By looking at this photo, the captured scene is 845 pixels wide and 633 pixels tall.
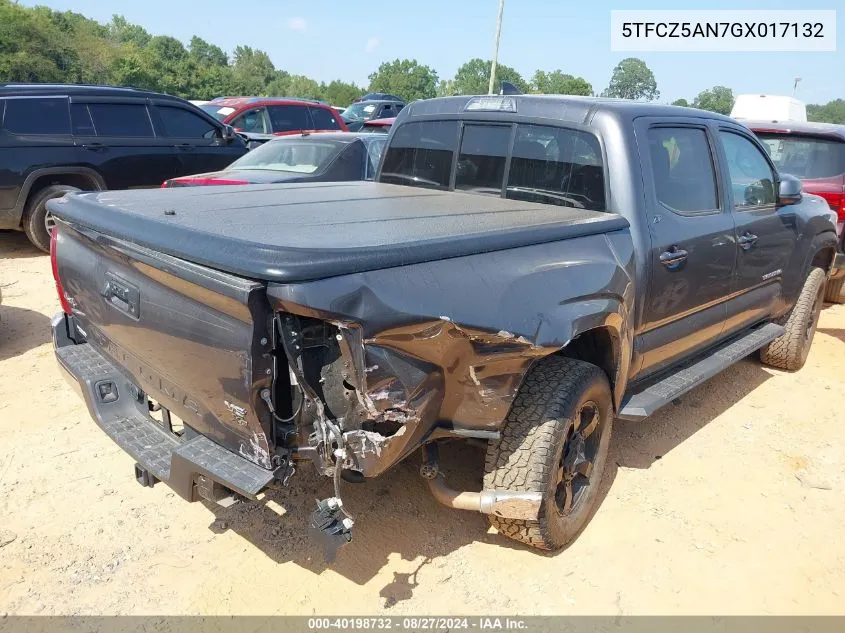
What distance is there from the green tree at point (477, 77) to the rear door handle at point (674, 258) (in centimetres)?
5908

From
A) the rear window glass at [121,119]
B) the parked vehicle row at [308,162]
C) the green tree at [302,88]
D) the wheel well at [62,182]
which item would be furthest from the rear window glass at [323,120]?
the green tree at [302,88]

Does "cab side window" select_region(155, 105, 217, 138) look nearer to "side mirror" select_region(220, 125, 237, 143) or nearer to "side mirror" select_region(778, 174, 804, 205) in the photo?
"side mirror" select_region(220, 125, 237, 143)

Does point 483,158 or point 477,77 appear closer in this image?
point 483,158

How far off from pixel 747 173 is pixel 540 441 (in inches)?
104

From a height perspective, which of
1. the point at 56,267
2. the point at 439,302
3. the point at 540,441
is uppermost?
the point at 439,302

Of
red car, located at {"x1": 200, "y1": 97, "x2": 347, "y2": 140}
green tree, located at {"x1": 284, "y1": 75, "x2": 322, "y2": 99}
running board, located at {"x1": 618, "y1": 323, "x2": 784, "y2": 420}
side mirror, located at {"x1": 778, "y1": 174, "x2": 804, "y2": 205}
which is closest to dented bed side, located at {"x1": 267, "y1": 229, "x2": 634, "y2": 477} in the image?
running board, located at {"x1": 618, "y1": 323, "x2": 784, "y2": 420}

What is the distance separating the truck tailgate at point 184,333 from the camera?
6.47 ft

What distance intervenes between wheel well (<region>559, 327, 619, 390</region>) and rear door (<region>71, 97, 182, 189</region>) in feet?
22.8

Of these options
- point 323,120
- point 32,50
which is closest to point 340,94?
point 32,50

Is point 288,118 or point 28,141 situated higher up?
point 288,118

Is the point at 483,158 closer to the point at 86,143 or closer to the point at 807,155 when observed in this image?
A: the point at 807,155

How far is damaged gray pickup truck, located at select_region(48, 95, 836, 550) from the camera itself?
6.55ft

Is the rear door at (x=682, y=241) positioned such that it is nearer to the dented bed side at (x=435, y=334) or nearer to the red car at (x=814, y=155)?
the dented bed side at (x=435, y=334)

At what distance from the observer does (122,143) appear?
8.12 metres
